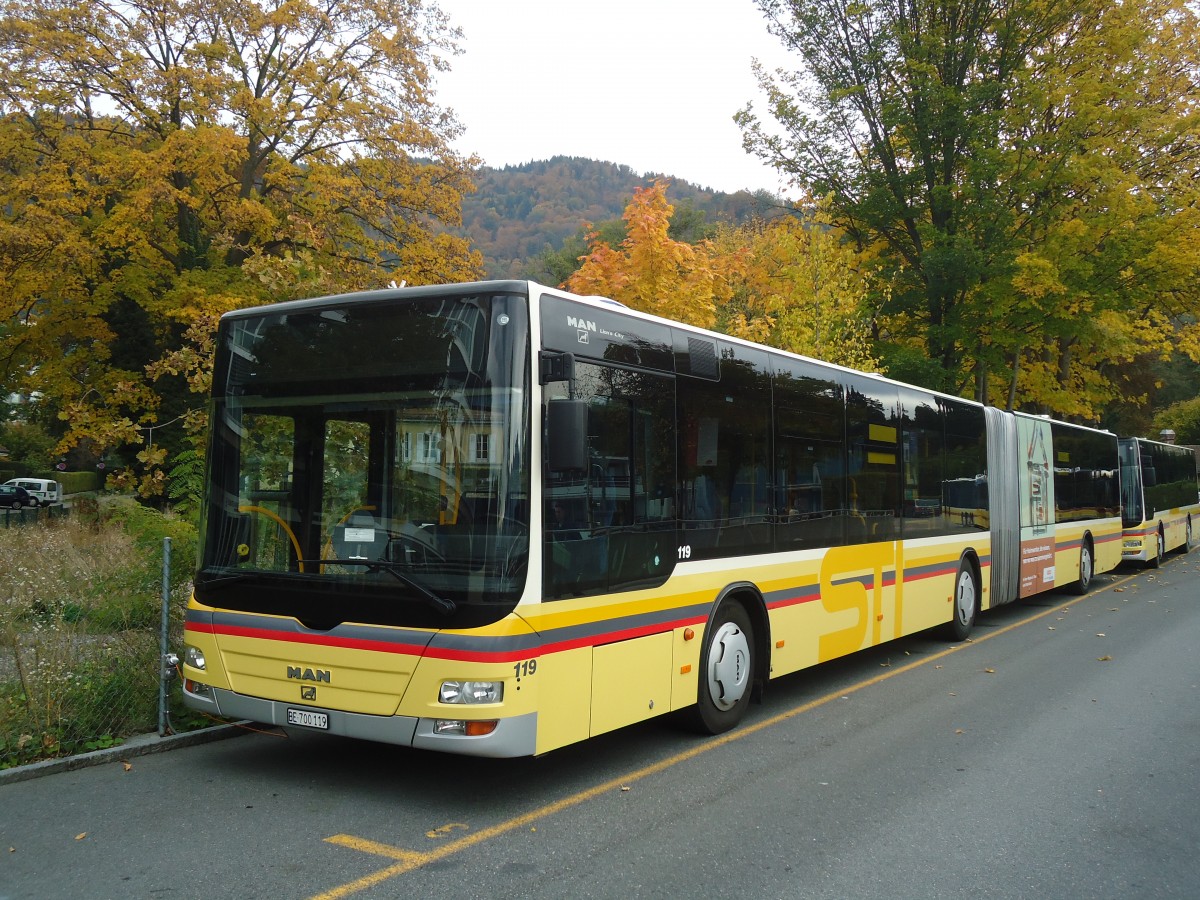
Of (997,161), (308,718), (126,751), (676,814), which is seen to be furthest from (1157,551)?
(126,751)

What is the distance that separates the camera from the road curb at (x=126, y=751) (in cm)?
615

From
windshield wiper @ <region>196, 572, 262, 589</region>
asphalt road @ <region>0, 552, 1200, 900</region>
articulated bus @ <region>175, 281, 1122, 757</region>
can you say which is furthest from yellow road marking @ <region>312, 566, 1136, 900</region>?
windshield wiper @ <region>196, 572, 262, 589</region>

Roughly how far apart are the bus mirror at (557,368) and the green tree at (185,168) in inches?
534

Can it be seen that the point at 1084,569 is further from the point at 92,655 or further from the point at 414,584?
the point at 92,655

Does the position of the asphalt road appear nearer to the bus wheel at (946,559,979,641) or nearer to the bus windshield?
the bus windshield

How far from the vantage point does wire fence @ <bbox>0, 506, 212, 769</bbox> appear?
6.66 m

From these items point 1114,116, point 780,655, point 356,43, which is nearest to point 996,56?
point 1114,116

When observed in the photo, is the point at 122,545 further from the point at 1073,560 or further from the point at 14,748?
the point at 1073,560

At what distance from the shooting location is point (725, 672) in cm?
759

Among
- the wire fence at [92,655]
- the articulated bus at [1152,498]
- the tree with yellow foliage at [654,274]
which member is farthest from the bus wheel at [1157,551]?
the wire fence at [92,655]

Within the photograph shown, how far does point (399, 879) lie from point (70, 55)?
72.6 ft

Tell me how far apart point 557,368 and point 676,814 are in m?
2.69

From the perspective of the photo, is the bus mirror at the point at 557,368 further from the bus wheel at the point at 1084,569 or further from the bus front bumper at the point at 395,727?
the bus wheel at the point at 1084,569

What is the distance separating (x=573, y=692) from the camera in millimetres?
5895
